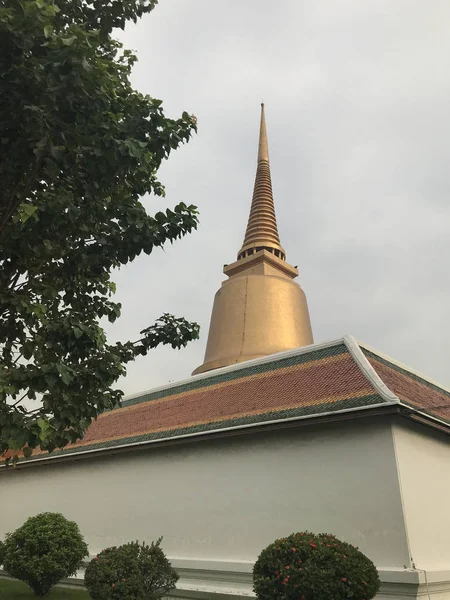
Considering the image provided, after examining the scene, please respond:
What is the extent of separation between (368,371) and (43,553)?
26.5 feet

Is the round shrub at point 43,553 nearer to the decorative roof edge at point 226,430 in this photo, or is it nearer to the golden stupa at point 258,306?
the decorative roof edge at point 226,430

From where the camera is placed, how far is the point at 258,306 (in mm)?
21562

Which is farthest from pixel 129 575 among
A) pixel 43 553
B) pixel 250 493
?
pixel 43 553

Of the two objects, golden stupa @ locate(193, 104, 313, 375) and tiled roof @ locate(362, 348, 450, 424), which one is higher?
golden stupa @ locate(193, 104, 313, 375)

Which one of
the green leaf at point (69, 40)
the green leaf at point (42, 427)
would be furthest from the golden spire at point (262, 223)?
the green leaf at point (69, 40)

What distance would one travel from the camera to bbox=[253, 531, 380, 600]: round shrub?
7.16 meters

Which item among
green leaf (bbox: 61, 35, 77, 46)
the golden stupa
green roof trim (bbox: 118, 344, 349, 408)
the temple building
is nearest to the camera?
green leaf (bbox: 61, 35, 77, 46)

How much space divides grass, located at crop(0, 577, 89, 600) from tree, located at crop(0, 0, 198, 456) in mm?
7588

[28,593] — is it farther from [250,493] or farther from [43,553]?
[250,493]

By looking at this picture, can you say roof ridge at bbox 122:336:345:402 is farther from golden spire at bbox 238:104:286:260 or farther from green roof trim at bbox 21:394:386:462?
golden spire at bbox 238:104:286:260

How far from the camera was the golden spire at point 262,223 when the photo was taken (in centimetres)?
2431

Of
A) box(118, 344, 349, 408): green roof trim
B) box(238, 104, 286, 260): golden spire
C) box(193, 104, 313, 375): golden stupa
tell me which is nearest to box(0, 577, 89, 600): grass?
box(118, 344, 349, 408): green roof trim

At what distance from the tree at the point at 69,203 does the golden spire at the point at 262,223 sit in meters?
17.0

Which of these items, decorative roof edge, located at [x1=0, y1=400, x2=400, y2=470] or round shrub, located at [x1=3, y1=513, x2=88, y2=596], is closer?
decorative roof edge, located at [x1=0, y1=400, x2=400, y2=470]
